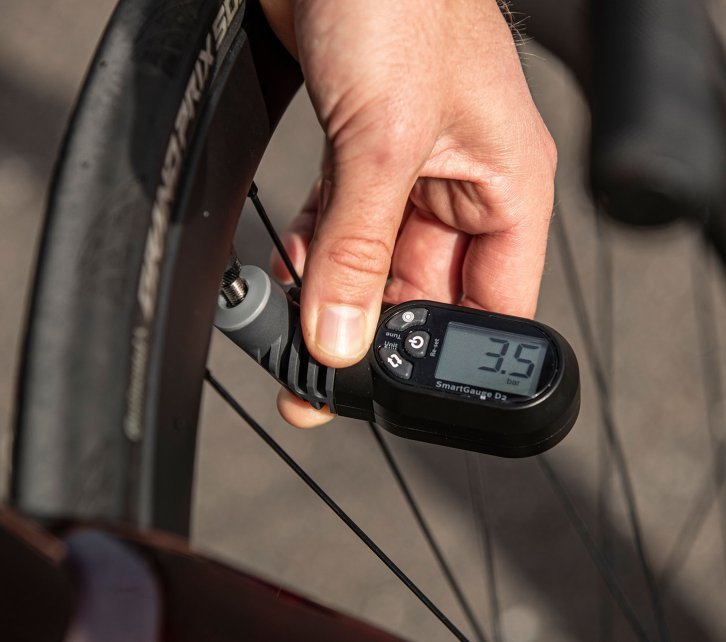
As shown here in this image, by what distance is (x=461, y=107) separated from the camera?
0.75m

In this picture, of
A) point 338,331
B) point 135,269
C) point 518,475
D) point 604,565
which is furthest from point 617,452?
point 135,269

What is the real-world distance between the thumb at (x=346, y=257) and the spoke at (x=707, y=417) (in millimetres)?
779

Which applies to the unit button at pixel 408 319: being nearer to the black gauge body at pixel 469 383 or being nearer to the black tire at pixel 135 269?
the black gauge body at pixel 469 383

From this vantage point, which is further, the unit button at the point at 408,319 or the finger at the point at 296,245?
the finger at the point at 296,245

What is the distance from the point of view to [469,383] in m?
0.65

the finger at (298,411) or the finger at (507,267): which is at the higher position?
the finger at (507,267)

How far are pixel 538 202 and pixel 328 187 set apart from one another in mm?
249

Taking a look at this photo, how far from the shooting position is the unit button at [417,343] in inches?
26.6

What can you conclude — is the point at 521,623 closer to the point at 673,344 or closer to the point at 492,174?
the point at 673,344

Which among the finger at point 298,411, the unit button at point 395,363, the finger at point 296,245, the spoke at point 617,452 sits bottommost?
the spoke at point 617,452

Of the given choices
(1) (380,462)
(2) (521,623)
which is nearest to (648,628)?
(2) (521,623)

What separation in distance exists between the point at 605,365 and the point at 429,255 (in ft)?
2.09

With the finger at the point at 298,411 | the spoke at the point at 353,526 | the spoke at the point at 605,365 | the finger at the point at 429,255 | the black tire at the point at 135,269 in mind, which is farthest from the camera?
the spoke at the point at 605,365

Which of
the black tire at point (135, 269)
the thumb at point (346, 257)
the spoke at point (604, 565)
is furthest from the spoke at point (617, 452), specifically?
the black tire at point (135, 269)
